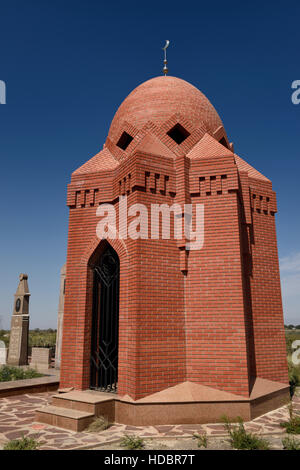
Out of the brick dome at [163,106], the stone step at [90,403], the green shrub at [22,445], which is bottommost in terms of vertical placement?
the green shrub at [22,445]

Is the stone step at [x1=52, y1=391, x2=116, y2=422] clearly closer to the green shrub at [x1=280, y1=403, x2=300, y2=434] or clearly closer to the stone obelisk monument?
the green shrub at [x1=280, y1=403, x2=300, y2=434]

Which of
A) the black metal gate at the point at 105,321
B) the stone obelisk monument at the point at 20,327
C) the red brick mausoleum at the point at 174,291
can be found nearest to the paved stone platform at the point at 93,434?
the red brick mausoleum at the point at 174,291

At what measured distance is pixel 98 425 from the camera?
5250 mm

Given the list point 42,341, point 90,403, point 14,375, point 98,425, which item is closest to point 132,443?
point 98,425

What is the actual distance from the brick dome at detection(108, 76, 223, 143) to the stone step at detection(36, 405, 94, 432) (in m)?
6.63

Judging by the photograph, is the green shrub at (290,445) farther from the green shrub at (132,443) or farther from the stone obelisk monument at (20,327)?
the stone obelisk monument at (20,327)

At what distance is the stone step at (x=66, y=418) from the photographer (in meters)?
5.21

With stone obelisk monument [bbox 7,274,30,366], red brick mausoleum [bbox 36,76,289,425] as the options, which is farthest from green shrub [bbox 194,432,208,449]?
stone obelisk monument [bbox 7,274,30,366]

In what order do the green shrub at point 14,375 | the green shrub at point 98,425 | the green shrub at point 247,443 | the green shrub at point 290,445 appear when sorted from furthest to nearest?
the green shrub at point 14,375 < the green shrub at point 98,425 < the green shrub at point 247,443 < the green shrub at point 290,445

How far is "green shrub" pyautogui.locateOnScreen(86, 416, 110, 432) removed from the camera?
518 centimetres

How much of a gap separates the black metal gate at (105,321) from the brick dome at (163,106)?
3.76 metres

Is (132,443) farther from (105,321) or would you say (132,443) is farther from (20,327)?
(20,327)
